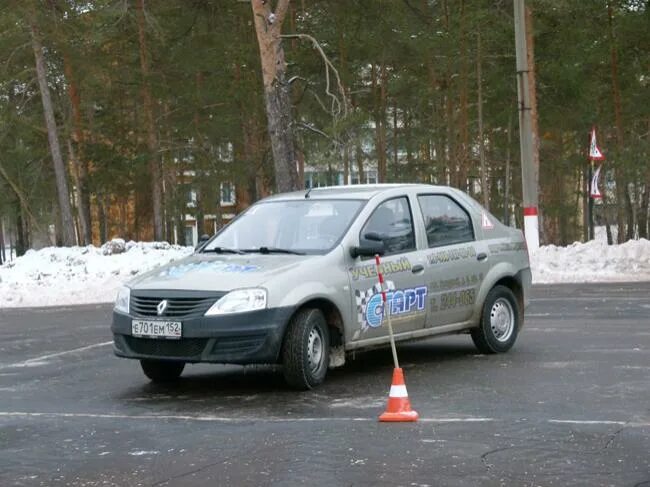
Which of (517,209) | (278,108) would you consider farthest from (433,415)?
(517,209)

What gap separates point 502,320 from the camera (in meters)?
12.1

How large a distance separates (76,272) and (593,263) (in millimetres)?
11904

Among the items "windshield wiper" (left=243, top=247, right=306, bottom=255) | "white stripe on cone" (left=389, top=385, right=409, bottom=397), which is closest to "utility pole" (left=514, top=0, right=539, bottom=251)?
"windshield wiper" (left=243, top=247, right=306, bottom=255)

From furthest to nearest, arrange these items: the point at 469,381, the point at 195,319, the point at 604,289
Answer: the point at 604,289 → the point at 469,381 → the point at 195,319

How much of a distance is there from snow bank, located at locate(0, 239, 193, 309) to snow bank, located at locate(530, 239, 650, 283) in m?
8.94

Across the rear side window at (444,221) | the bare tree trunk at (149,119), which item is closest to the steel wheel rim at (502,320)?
the rear side window at (444,221)

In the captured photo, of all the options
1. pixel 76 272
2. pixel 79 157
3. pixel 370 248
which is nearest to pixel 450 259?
pixel 370 248

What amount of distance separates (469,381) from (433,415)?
1733 millimetres

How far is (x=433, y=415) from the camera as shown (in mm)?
8547

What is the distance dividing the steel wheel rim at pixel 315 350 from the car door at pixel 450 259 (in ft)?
4.99

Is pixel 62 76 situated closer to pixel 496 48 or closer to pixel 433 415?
pixel 496 48

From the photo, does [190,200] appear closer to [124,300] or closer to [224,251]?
[224,251]

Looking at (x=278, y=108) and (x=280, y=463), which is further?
(x=278, y=108)

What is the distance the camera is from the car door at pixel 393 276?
412 inches
